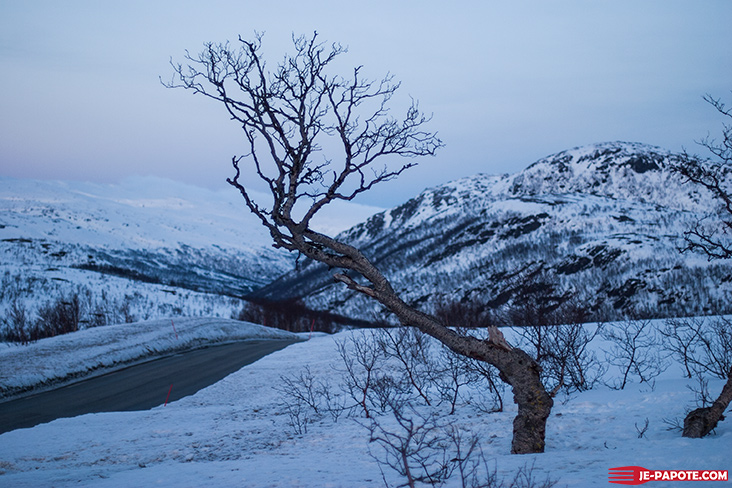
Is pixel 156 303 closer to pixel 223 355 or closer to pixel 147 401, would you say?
pixel 223 355

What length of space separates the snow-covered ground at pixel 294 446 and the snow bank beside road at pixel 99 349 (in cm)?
766

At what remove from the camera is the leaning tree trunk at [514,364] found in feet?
23.9

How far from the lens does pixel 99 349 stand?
81.6 ft

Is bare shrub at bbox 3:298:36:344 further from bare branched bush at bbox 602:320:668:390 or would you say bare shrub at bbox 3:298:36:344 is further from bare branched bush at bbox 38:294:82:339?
bare branched bush at bbox 602:320:668:390

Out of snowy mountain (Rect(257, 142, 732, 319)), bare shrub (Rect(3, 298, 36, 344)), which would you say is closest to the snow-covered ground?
bare shrub (Rect(3, 298, 36, 344))

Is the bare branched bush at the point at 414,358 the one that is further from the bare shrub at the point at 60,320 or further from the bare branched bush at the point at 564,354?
the bare shrub at the point at 60,320

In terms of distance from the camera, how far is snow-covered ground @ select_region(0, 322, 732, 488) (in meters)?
6.41

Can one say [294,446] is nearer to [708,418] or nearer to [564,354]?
[708,418]

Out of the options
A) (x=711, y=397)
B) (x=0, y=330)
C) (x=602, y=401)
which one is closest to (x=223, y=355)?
(x=602, y=401)

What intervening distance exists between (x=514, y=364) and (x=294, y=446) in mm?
4409

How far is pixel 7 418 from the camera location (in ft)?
46.6

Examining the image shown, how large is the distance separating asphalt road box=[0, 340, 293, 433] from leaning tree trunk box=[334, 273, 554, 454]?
428 inches

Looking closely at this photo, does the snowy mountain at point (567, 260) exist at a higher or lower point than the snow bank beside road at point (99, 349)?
higher

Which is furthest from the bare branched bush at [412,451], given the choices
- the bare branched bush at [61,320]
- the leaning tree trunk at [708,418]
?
the bare branched bush at [61,320]
